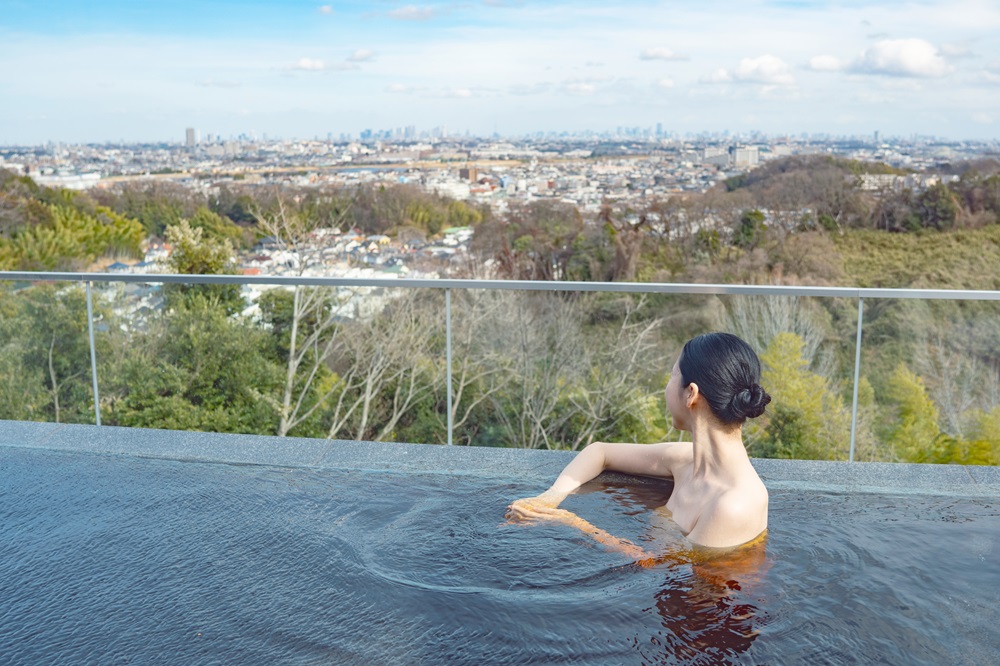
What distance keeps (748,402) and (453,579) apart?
890mm

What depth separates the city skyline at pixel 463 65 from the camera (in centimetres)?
2845

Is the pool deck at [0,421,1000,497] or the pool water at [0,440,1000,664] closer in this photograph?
the pool water at [0,440,1000,664]

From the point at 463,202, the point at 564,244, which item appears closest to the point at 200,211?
the point at 463,202

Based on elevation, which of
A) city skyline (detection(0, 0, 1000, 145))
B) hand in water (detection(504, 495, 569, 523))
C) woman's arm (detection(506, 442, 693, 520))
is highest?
city skyline (detection(0, 0, 1000, 145))

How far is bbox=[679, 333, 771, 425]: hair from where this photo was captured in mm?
2393

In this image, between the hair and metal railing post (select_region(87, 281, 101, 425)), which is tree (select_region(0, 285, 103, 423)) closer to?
metal railing post (select_region(87, 281, 101, 425))

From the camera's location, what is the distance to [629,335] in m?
4.87

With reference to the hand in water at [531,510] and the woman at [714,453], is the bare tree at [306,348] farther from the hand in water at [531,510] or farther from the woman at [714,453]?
the woman at [714,453]

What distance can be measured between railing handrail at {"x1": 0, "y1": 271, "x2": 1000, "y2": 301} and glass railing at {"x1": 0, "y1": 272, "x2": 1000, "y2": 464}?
0.02m

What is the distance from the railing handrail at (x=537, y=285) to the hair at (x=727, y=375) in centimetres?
176

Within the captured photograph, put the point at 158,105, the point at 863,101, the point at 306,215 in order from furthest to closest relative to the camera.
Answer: the point at 158,105, the point at 863,101, the point at 306,215

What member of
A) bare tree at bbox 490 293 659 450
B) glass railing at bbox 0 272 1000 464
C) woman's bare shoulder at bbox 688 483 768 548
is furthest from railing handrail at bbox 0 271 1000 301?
woman's bare shoulder at bbox 688 483 768 548

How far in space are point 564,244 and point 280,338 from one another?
16.5 m

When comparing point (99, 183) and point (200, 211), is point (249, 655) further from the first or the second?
point (99, 183)
